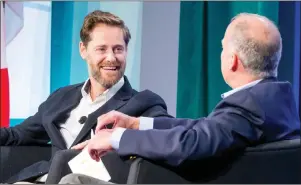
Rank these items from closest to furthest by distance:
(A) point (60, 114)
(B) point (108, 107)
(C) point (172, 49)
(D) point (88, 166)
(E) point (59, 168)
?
(E) point (59, 168), (D) point (88, 166), (B) point (108, 107), (A) point (60, 114), (C) point (172, 49)

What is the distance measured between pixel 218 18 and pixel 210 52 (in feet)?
0.64

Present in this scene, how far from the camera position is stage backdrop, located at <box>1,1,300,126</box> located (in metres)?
2.81

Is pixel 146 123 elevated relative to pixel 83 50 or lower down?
lower down

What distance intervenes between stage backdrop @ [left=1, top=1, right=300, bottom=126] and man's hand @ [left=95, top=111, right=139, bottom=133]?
2.62 feet

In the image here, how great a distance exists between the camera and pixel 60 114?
242cm

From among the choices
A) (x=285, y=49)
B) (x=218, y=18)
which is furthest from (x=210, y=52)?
(x=285, y=49)

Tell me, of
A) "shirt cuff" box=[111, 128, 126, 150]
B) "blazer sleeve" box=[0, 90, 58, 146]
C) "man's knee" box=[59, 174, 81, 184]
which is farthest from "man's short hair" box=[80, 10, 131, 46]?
"man's knee" box=[59, 174, 81, 184]

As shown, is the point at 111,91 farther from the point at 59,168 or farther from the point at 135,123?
the point at 59,168

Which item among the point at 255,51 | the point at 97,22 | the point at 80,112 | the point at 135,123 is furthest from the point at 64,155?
the point at 97,22

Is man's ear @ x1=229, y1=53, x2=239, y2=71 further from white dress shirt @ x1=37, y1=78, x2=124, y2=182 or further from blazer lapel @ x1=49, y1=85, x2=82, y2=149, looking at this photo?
blazer lapel @ x1=49, y1=85, x2=82, y2=149

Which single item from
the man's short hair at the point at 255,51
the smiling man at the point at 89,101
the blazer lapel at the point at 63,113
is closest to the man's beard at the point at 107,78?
the smiling man at the point at 89,101

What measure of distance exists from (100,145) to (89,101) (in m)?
0.71

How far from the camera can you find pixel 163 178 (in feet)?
5.16

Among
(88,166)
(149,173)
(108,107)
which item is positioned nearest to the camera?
(149,173)
